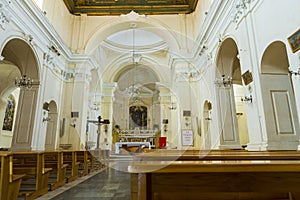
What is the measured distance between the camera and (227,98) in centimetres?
678

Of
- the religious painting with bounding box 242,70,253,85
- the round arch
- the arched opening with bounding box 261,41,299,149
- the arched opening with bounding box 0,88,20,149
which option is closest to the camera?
the arched opening with bounding box 261,41,299,149

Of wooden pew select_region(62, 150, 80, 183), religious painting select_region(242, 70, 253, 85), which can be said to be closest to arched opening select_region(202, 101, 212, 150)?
religious painting select_region(242, 70, 253, 85)

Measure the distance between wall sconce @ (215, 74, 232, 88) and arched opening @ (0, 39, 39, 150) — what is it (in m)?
6.06

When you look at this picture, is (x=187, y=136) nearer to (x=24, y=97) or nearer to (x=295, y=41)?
(x=295, y=41)

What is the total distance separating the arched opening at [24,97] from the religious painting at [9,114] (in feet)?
18.9

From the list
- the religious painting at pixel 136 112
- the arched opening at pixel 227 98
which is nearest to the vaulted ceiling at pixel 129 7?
the arched opening at pixel 227 98

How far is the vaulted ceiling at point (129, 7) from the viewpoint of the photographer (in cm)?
954

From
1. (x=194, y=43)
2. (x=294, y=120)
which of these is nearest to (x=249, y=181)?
(x=294, y=120)

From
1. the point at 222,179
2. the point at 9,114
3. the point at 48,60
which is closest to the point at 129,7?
the point at 48,60

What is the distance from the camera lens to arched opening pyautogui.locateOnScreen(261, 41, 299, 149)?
4.14 metres

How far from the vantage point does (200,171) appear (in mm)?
1046

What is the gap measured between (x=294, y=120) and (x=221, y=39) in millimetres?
3273

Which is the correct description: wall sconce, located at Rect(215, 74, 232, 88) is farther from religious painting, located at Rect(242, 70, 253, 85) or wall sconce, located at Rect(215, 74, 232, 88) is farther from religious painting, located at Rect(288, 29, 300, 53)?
religious painting, located at Rect(288, 29, 300, 53)

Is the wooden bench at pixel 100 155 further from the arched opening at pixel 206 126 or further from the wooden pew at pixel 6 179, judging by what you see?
the arched opening at pixel 206 126
